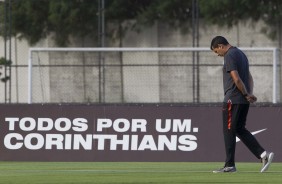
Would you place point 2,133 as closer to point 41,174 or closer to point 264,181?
point 41,174

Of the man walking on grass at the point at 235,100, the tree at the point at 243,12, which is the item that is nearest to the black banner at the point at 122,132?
the man walking on grass at the point at 235,100

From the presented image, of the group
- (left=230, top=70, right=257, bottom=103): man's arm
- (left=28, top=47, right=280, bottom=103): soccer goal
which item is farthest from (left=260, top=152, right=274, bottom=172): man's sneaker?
(left=28, top=47, right=280, bottom=103): soccer goal

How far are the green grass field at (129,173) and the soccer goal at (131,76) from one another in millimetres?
15879

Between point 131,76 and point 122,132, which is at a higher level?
point 131,76

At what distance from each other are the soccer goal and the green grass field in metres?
15.9

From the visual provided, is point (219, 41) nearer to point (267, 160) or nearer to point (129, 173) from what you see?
point (267, 160)

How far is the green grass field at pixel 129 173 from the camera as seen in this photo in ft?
45.2

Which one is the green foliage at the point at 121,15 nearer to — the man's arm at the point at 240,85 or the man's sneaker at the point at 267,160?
the man's arm at the point at 240,85

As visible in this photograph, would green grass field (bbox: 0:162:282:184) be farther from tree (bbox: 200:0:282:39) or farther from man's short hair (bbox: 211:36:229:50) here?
tree (bbox: 200:0:282:39)

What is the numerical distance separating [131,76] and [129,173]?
20.3 metres

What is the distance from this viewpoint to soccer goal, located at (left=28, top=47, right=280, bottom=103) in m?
34.5

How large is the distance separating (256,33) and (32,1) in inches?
297

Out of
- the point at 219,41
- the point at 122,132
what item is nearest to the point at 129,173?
the point at 219,41

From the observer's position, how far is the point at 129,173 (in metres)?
15.4
